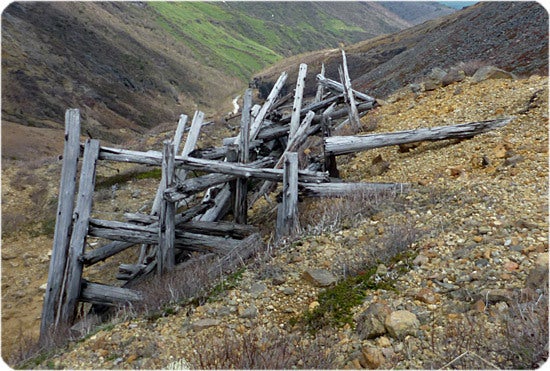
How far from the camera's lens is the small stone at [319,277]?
4388 millimetres

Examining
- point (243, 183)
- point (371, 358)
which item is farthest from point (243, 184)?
point (371, 358)

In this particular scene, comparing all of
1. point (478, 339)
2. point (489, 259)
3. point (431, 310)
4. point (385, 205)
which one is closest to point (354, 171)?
point (385, 205)

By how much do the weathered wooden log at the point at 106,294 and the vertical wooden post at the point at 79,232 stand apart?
0.51 ft

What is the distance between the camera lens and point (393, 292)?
390 cm

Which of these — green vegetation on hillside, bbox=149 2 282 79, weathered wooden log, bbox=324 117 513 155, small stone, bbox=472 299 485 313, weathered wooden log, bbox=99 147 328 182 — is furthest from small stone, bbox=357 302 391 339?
green vegetation on hillside, bbox=149 2 282 79

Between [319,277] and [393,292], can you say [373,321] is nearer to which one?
[393,292]

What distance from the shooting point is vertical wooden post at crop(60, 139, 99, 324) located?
6.05 metres

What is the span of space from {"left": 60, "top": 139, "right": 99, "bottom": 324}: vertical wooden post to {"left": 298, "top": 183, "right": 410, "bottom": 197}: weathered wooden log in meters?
3.29

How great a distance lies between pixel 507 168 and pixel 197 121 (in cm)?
583

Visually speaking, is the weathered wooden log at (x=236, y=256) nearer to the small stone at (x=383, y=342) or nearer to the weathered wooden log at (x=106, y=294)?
the weathered wooden log at (x=106, y=294)

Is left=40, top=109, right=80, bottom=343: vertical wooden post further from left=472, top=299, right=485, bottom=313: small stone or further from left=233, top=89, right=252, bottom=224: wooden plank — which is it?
left=472, top=299, right=485, bottom=313: small stone

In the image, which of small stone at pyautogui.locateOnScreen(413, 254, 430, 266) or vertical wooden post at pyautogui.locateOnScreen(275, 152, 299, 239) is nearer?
small stone at pyautogui.locateOnScreen(413, 254, 430, 266)

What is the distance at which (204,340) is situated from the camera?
3.70 meters

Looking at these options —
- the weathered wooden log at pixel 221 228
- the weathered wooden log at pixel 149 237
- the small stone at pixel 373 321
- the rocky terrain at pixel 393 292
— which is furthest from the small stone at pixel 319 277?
the weathered wooden log at pixel 221 228
